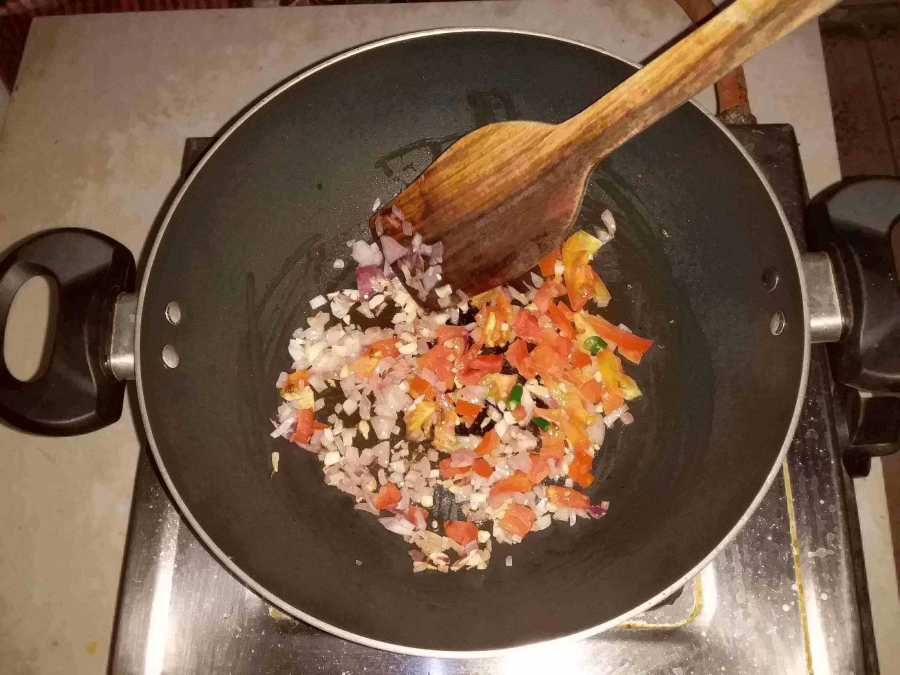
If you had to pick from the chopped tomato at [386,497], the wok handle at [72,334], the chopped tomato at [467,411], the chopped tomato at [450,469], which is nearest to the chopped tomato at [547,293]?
the chopped tomato at [467,411]

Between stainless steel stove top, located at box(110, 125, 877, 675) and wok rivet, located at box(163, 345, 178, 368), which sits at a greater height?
wok rivet, located at box(163, 345, 178, 368)

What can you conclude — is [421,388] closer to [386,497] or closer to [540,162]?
[386,497]

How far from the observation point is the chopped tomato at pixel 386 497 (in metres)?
1.07

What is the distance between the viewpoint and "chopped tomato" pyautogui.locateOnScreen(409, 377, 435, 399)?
3.70 feet

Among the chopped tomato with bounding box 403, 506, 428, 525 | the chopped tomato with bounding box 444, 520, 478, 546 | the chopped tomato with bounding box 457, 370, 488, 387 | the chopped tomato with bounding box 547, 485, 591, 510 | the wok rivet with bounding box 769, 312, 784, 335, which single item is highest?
the wok rivet with bounding box 769, 312, 784, 335

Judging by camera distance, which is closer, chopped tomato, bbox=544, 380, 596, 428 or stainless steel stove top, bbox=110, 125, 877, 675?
stainless steel stove top, bbox=110, 125, 877, 675

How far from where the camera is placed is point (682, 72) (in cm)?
75

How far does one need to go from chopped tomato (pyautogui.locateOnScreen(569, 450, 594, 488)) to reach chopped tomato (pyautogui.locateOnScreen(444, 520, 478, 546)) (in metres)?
0.20

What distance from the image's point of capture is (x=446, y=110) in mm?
1181

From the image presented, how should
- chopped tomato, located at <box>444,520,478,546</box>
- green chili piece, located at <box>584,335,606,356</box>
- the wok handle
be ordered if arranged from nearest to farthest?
the wok handle → chopped tomato, located at <box>444,520,478,546</box> → green chili piece, located at <box>584,335,606,356</box>

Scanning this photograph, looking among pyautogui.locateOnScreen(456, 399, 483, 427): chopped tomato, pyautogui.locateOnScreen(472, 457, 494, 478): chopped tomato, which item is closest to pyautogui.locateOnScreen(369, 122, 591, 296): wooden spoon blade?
pyautogui.locateOnScreen(456, 399, 483, 427): chopped tomato

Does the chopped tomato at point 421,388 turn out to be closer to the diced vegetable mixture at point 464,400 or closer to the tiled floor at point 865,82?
the diced vegetable mixture at point 464,400

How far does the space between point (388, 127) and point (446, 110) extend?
115 millimetres

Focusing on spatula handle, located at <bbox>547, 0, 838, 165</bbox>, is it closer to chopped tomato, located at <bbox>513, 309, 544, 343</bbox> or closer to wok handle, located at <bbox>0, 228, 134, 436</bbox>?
chopped tomato, located at <bbox>513, 309, 544, 343</bbox>
